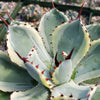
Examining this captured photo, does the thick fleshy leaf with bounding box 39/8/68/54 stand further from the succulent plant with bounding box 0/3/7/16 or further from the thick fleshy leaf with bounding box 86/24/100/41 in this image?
the succulent plant with bounding box 0/3/7/16

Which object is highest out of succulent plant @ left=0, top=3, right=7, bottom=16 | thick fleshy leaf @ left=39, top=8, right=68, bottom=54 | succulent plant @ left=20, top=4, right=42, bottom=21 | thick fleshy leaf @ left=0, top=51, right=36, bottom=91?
succulent plant @ left=0, top=3, right=7, bottom=16

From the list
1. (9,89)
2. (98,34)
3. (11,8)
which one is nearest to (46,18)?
(98,34)

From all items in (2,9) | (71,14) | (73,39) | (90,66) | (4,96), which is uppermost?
(2,9)

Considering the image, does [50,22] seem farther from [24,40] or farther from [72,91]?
[72,91]

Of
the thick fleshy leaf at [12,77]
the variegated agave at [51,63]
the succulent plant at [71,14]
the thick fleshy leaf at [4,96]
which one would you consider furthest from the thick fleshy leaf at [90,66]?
the succulent plant at [71,14]

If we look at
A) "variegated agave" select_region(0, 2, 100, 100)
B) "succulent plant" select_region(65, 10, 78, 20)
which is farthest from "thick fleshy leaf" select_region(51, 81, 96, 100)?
"succulent plant" select_region(65, 10, 78, 20)

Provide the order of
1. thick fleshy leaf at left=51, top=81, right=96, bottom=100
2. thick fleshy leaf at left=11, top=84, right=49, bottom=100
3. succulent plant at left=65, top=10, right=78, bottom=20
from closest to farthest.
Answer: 1. thick fleshy leaf at left=51, top=81, right=96, bottom=100
2. thick fleshy leaf at left=11, top=84, right=49, bottom=100
3. succulent plant at left=65, top=10, right=78, bottom=20

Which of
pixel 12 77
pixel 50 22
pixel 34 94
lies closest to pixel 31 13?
pixel 50 22
